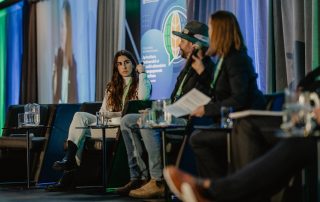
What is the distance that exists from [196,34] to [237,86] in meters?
1.10

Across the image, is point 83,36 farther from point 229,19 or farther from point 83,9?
point 229,19

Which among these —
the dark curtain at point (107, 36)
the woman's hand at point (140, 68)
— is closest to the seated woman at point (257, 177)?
the woman's hand at point (140, 68)

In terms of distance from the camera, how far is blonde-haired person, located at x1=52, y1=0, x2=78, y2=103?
30.6ft

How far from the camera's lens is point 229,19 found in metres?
3.87

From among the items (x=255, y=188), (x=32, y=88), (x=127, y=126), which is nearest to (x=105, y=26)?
(x=32, y=88)

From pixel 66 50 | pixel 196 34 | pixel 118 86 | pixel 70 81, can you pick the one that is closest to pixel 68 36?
pixel 66 50

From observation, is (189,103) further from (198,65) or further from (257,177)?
(257,177)

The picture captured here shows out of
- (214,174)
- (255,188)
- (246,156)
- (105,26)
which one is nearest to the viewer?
(255,188)

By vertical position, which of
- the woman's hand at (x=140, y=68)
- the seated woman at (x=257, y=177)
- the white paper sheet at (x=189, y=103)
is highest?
the woman's hand at (x=140, y=68)

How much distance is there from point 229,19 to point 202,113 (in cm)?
55

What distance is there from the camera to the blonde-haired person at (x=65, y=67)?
933 cm

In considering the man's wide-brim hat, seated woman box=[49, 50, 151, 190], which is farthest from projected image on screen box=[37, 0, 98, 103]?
the man's wide-brim hat

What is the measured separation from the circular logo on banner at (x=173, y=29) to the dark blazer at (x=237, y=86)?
3272mm

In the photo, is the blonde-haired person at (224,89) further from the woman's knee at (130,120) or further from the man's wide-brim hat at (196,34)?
the woman's knee at (130,120)
